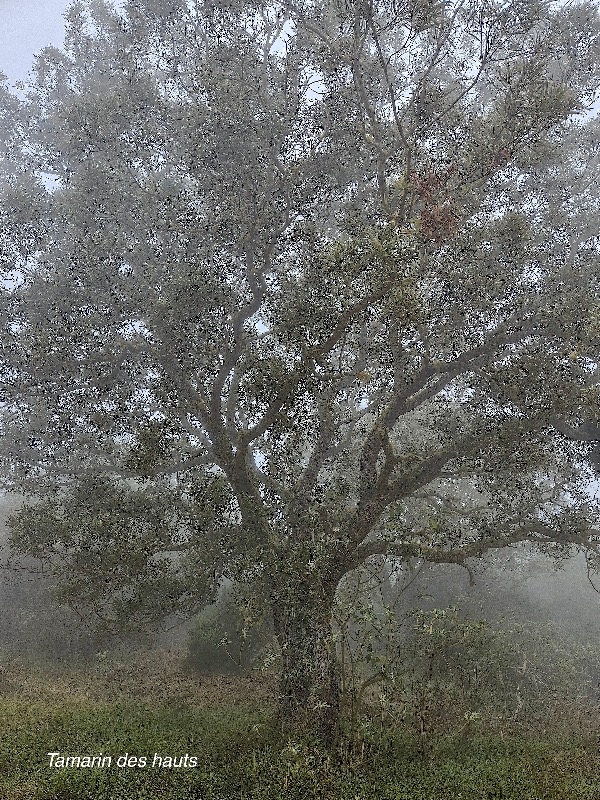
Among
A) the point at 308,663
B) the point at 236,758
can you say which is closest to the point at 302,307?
the point at 308,663

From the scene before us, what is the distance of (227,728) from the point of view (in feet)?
37.2

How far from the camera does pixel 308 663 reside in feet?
36.1

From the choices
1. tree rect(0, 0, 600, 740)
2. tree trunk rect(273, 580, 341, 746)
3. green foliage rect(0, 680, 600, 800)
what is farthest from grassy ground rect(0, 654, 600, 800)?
tree rect(0, 0, 600, 740)

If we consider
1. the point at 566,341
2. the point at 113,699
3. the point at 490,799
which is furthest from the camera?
the point at 113,699

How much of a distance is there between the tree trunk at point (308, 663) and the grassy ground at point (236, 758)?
0.64 meters

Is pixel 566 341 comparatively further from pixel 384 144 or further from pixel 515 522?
pixel 384 144

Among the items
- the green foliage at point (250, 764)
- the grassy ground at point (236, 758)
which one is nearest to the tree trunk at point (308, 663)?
the green foliage at point (250, 764)

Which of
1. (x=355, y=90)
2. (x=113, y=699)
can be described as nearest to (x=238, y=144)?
(x=355, y=90)

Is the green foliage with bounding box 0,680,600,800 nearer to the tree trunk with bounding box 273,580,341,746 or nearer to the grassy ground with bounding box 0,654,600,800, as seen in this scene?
the grassy ground with bounding box 0,654,600,800

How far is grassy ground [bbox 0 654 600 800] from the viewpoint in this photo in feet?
27.8

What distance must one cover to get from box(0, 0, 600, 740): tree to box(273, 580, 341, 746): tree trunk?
0.17 ft

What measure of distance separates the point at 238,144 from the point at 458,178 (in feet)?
15.2

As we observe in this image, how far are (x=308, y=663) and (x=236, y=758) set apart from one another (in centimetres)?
200

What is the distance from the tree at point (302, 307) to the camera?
433 inches
